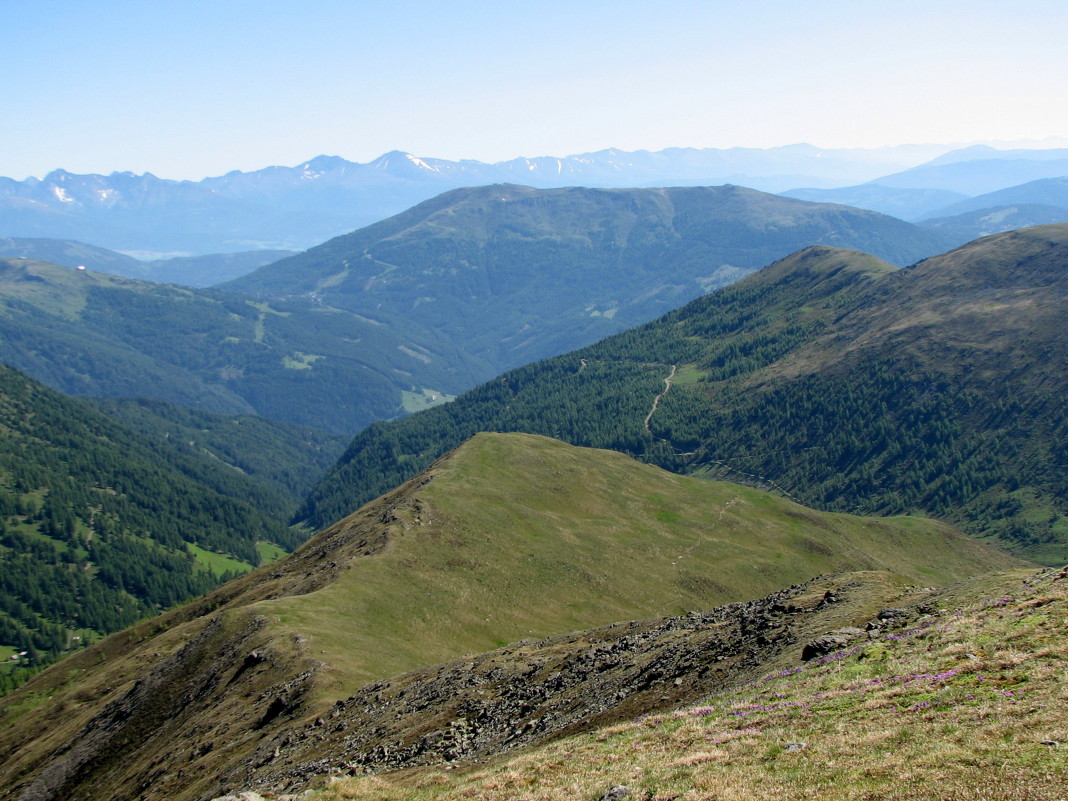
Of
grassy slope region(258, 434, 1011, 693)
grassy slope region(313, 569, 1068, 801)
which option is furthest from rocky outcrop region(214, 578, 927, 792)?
grassy slope region(258, 434, 1011, 693)

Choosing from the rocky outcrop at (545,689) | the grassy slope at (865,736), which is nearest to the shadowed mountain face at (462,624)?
the rocky outcrop at (545,689)

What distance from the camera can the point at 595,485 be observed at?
149250 mm

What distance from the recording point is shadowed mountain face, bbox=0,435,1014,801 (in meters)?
53.1

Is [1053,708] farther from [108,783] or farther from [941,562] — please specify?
[941,562]

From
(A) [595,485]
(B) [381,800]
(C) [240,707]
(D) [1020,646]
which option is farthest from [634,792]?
(A) [595,485]

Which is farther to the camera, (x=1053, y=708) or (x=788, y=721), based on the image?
(x=788, y=721)

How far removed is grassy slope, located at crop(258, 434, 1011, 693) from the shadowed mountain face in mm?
410

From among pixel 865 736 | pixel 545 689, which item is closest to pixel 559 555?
pixel 545 689

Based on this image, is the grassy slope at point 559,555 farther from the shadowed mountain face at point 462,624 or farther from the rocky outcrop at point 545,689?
the rocky outcrop at point 545,689

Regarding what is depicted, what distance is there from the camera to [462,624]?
93.7 metres

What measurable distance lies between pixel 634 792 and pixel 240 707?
5458 cm

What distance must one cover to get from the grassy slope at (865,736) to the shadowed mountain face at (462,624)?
293 inches

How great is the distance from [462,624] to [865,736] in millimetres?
70654

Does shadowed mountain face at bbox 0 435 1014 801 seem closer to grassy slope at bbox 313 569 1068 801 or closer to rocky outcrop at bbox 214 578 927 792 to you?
rocky outcrop at bbox 214 578 927 792
